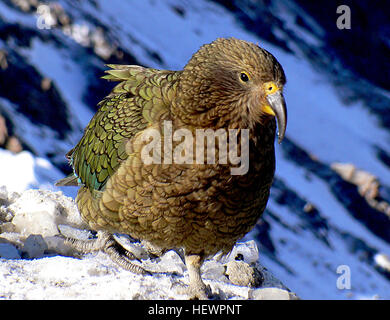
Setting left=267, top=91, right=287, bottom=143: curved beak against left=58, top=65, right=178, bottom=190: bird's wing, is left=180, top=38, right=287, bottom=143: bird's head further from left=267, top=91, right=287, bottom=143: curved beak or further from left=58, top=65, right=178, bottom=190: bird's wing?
left=58, top=65, right=178, bottom=190: bird's wing

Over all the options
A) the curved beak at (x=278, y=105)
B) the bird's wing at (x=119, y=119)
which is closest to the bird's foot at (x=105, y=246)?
the bird's wing at (x=119, y=119)

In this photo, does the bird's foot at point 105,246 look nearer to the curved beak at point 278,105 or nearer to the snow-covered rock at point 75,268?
the snow-covered rock at point 75,268

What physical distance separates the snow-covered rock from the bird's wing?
17.9 inches

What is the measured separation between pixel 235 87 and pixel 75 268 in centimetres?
152

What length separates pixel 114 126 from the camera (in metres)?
3.46

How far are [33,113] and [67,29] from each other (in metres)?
2.05

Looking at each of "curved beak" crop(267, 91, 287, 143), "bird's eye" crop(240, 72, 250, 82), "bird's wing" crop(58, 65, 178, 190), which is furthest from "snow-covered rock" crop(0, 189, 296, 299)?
"bird's eye" crop(240, 72, 250, 82)

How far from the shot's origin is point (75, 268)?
10.5 feet

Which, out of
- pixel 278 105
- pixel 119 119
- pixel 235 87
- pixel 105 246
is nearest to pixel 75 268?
pixel 105 246

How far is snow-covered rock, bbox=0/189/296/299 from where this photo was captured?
2938mm

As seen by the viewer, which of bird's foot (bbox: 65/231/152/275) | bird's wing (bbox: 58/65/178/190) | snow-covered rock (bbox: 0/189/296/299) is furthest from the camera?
bird's foot (bbox: 65/231/152/275)

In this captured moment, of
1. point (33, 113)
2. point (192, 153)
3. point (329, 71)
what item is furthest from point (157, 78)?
point (329, 71)

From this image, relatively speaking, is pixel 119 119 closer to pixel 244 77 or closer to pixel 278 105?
pixel 244 77
